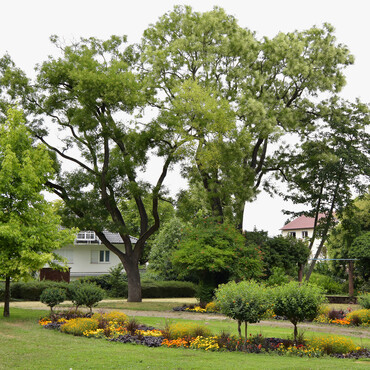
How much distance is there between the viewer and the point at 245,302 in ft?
41.5

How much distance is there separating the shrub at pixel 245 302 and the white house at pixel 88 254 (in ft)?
120

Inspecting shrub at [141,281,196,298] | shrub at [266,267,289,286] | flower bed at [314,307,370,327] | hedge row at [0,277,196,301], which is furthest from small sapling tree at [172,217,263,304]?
shrub at [141,281,196,298]

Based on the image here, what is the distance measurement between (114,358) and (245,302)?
3.80 metres

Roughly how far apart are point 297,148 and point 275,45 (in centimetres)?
734

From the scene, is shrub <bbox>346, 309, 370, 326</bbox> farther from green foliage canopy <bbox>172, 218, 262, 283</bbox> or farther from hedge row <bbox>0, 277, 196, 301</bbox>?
hedge row <bbox>0, 277, 196, 301</bbox>

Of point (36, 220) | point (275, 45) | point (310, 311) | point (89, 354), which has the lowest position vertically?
point (89, 354)

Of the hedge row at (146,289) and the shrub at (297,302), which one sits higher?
the shrub at (297,302)

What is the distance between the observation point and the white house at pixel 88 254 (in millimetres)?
48875

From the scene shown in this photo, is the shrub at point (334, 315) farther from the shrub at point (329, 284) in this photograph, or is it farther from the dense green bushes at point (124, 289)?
the shrub at point (329, 284)

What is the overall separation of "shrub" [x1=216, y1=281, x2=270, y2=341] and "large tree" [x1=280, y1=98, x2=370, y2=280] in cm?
1863

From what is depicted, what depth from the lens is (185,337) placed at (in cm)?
1337

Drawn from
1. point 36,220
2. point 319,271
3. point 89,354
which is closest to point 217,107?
point 36,220

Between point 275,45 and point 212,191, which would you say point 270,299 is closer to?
point 212,191

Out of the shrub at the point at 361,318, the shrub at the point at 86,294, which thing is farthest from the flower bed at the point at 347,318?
the shrub at the point at 86,294
